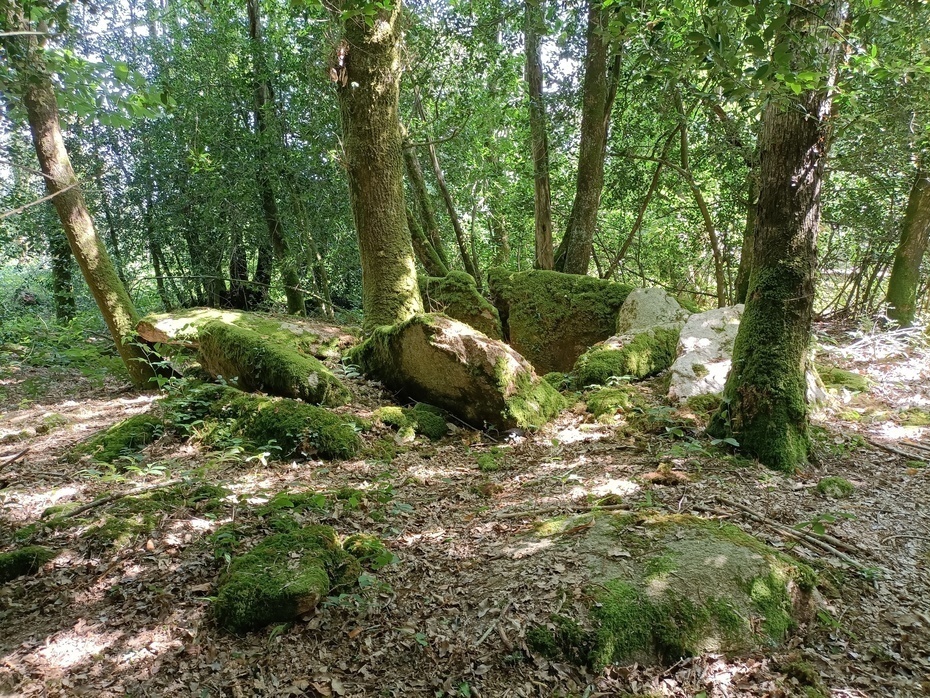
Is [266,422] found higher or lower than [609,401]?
higher

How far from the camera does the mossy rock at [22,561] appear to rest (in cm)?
290

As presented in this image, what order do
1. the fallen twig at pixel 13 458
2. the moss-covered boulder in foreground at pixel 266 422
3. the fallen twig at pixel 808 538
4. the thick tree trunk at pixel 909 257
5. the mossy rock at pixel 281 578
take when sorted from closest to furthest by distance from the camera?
1. the mossy rock at pixel 281 578
2. the fallen twig at pixel 808 538
3. the fallen twig at pixel 13 458
4. the moss-covered boulder in foreground at pixel 266 422
5. the thick tree trunk at pixel 909 257

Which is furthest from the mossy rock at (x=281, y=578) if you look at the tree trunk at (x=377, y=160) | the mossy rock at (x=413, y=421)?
the tree trunk at (x=377, y=160)

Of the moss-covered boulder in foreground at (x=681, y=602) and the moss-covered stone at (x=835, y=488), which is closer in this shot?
the moss-covered boulder in foreground at (x=681, y=602)

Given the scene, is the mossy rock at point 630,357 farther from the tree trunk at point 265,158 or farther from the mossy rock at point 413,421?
the tree trunk at point 265,158

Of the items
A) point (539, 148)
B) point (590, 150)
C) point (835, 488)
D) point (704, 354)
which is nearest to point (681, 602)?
point (835, 488)

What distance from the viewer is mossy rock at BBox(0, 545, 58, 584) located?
290cm

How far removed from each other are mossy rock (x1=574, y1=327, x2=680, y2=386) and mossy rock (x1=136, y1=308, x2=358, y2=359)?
3.38 m

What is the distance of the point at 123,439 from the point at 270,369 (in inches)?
57.5

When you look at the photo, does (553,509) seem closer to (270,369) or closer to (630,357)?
(270,369)

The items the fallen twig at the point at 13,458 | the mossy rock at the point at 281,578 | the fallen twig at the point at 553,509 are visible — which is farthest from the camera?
the fallen twig at the point at 13,458

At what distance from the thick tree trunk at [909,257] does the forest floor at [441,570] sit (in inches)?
200

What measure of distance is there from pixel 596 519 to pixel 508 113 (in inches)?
364

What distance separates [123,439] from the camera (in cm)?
480
